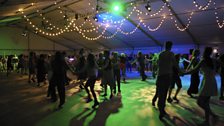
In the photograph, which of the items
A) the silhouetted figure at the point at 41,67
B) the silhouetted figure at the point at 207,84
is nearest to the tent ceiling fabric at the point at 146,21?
the silhouetted figure at the point at 41,67

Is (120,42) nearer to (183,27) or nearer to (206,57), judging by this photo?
(183,27)

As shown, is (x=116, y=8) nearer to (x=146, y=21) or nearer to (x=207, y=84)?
(x=146, y=21)

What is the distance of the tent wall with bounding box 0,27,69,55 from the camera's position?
25.8 metres

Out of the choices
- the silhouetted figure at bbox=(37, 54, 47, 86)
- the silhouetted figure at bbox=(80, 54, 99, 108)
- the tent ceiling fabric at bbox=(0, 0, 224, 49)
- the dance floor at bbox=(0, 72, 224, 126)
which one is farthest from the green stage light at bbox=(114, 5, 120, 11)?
the silhouetted figure at bbox=(80, 54, 99, 108)

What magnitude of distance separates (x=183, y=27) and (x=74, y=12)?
7.86 m

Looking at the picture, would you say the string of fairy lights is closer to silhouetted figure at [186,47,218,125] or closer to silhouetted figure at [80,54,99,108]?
silhouetted figure at [80,54,99,108]

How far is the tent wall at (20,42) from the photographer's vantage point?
25.8 metres

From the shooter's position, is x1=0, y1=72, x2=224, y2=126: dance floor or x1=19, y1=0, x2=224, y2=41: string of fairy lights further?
x1=19, y1=0, x2=224, y2=41: string of fairy lights

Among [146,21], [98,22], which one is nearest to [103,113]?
[146,21]

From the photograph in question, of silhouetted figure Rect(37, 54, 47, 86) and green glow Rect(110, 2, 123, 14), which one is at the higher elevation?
green glow Rect(110, 2, 123, 14)

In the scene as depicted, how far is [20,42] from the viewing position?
2694cm

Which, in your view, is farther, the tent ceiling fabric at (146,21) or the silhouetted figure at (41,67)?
the tent ceiling fabric at (146,21)

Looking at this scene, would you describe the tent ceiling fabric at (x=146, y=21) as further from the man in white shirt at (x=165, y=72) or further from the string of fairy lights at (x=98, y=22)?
the man in white shirt at (x=165, y=72)

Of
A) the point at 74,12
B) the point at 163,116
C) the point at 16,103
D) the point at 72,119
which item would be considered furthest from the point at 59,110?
the point at 74,12
